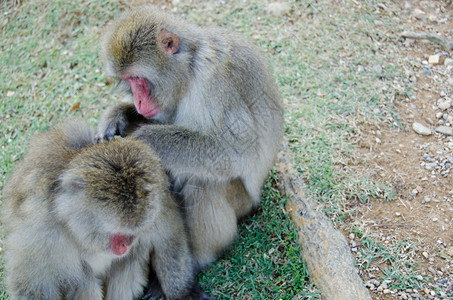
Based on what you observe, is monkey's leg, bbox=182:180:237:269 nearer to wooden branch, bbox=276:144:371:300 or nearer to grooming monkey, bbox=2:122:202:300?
grooming monkey, bbox=2:122:202:300

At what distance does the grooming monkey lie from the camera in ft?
8.61

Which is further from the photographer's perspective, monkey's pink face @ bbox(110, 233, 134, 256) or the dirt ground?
the dirt ground

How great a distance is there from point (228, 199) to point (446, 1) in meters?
3.81

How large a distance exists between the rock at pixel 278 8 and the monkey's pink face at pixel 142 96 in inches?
105

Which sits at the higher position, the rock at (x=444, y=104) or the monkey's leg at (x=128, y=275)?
the rock at (x=444, y=104)

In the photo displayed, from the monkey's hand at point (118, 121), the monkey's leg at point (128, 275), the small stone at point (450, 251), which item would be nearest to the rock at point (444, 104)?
the small stone at point (450, 251)

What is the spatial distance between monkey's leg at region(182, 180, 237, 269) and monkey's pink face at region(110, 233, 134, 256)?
0.72 meters

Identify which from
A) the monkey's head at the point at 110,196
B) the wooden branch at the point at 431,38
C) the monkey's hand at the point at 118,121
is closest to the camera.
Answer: the monkey's head at the point at 110,196

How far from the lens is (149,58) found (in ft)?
10.3

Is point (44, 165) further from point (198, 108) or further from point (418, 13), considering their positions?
point (418, 13)

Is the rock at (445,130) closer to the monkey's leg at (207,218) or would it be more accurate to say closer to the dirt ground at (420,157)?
the dirt ground at (420,157)

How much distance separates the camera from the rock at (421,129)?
4.43 meters

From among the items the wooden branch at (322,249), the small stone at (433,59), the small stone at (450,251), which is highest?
the small stone at (433,59)

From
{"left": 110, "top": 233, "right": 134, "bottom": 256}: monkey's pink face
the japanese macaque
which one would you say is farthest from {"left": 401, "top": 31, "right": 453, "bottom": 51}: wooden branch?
{"left": 110, "top": 233, "right": 134, "bottom": 256}: monkey's pink face
